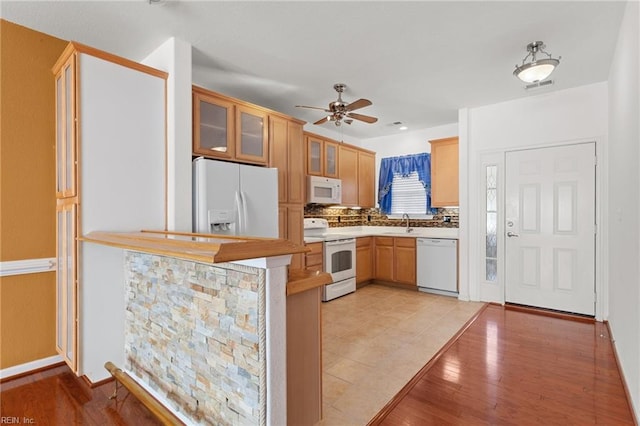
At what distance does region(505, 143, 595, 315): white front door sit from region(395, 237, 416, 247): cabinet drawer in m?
1.30

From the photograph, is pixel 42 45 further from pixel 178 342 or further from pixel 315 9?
pixel 178 342

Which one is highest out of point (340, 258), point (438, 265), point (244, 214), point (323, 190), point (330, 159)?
point (330, 159)

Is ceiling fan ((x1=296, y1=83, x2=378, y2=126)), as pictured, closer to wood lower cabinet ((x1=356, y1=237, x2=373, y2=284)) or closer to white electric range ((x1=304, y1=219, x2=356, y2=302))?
white electric range ((x1=304, y1=219, x2=356, y2=302))

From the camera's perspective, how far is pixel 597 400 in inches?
85.0

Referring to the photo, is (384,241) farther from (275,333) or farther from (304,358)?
(275,333)

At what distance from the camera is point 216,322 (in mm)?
1593

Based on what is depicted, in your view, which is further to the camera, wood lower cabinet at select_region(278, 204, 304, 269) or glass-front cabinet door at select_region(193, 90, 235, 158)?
wood lower cabinet at select_region(278, 204, 304, 269)

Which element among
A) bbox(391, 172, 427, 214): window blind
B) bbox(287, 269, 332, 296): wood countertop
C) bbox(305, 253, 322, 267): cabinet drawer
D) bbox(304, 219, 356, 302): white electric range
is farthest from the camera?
bbox(391, 172, 427, 214): window blind

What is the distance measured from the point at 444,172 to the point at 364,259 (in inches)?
72.3

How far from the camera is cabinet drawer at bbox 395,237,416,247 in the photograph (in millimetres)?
5102

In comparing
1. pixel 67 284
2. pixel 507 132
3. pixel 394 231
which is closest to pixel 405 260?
pixel 394 231

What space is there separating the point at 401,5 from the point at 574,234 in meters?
3.25

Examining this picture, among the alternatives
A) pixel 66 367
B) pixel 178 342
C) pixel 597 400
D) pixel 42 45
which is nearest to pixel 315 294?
pixel 178 342

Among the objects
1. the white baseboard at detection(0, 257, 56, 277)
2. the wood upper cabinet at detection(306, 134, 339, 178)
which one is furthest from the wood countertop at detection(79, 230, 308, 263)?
the wood upper cabinet at detection(306, 134, 339, 178)
